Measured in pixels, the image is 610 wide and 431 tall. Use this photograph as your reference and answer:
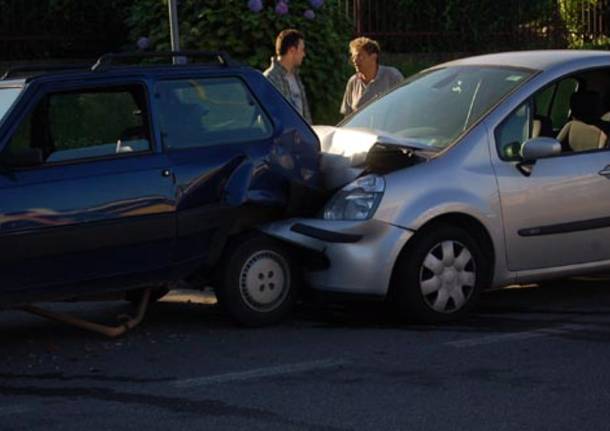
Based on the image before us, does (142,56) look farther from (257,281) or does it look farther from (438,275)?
(438,275)

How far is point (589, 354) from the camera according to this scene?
7609 millimetres

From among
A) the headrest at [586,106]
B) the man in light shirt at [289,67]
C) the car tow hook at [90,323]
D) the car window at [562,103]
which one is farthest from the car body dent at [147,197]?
the man in light shirt at [289,67]

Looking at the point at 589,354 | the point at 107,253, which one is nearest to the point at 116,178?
the point at 107,253

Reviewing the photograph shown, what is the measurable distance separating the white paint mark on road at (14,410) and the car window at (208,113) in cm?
208

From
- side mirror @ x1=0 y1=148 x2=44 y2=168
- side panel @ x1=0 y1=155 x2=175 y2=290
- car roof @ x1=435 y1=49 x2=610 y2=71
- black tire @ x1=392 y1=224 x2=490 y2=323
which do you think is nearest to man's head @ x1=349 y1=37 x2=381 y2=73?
car roof @ x1=435 y1=49 x2=610 y2=71

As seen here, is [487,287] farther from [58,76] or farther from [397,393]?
[58,76]

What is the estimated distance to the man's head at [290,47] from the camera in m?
11.1

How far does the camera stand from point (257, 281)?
850cm

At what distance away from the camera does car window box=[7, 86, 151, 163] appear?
7949 millimetres

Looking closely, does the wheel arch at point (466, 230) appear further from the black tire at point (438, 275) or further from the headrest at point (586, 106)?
the headrest at point (586, 106)

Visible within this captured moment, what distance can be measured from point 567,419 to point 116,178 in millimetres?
2908

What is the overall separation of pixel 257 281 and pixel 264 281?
0.14ft

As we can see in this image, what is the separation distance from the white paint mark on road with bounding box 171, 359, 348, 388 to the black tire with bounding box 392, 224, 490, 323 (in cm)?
103

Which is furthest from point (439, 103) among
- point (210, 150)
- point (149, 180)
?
point (149, 180)
